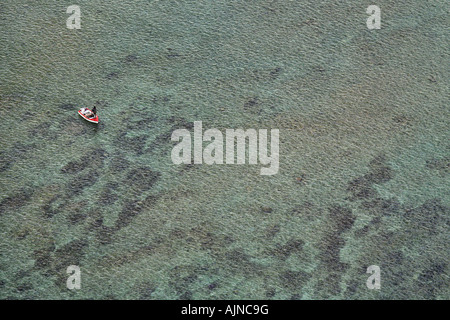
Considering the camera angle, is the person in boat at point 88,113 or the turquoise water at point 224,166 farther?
the person in boat at point 88,113

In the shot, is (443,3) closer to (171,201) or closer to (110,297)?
(171,201)

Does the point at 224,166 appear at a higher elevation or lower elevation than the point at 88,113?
lower

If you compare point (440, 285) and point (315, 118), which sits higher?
point (315, 118)

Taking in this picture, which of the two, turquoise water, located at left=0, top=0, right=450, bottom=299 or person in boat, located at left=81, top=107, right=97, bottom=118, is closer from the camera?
turquoise water, located at left=0, top=0, right=450, bottom=299

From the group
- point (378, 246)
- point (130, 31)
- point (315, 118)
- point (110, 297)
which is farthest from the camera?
point (130, 31)

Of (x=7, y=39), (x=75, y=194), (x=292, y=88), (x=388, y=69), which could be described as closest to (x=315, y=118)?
(x=292, y=88)

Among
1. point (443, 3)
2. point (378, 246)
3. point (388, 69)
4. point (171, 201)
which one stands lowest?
point (378, 246)

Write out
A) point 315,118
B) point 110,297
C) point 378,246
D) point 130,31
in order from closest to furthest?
point 110,297 < point 378,246 < point 315,118 < point 130,31

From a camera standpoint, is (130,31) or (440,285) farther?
(130,31)
